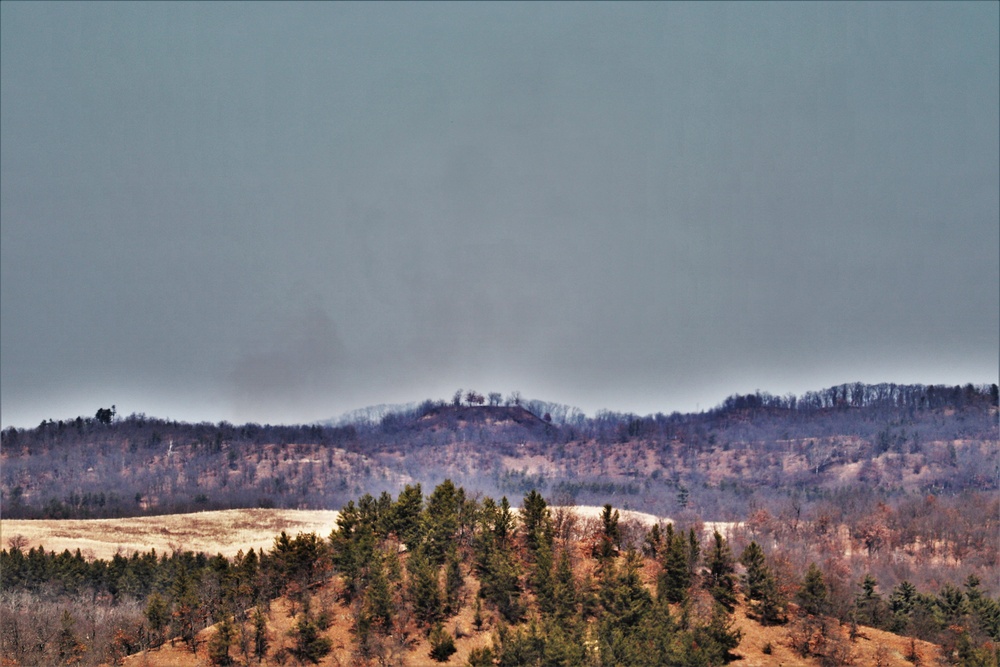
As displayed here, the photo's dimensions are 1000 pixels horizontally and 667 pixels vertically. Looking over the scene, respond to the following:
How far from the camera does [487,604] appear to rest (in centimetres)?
5184

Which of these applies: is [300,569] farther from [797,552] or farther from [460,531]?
[797,552]

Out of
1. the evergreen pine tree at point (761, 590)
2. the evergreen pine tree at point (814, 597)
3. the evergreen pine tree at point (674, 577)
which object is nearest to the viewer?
the evergreen pine tree at point (814, 597)

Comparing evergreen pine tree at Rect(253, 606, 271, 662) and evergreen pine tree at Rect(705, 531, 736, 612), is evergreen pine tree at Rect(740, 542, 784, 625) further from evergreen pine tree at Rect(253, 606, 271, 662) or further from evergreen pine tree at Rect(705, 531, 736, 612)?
evergreen pine tree at Rect(253, 606, 271, 662)

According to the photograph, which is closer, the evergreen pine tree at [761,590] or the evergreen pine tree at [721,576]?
the evergreen pine tree at [761,590]

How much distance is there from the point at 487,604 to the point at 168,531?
85544 millimetres

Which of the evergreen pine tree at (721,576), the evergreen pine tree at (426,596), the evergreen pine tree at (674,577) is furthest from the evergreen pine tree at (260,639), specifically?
the evergreen pine tree at (721,576)

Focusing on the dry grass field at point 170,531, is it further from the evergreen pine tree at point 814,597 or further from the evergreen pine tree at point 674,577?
the evergreen pine tree at point 814,597

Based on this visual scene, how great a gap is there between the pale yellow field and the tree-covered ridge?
43639 mm

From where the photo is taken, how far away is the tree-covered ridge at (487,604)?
4728 cm

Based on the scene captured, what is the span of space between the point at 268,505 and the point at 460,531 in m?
121

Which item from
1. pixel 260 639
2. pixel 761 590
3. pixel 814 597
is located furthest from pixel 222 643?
pixel 814 597

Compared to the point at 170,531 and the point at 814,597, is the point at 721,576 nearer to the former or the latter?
the point at 814,597

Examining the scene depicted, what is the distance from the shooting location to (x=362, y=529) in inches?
2208

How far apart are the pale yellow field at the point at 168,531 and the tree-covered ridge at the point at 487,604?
43639mm
